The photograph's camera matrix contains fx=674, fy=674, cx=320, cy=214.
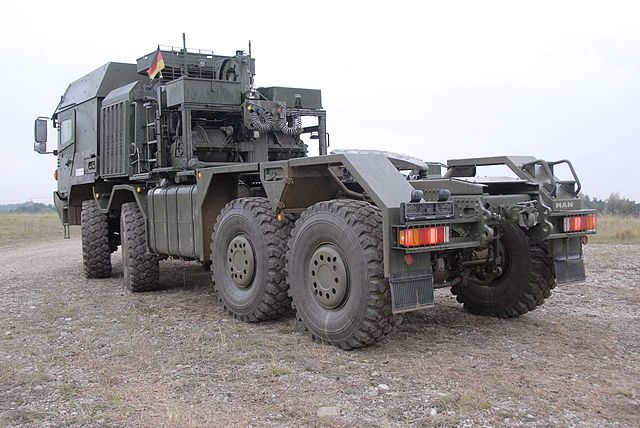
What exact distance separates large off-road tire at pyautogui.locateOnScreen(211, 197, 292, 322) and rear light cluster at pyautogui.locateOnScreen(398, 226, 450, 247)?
1766 mm

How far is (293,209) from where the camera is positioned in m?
6.35

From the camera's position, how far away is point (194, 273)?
35.3 feet

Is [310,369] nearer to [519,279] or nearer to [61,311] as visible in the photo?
[519,279]

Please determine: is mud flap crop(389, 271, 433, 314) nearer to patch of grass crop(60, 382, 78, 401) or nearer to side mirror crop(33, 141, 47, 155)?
patch of grass crop(60, 382, 78, 401)

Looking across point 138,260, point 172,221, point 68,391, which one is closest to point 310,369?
point 68,391

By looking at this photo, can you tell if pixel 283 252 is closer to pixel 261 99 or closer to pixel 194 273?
pixel 261 99

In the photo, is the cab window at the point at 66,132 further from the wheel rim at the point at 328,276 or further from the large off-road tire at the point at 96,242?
the wheel rim at the point at 328,276

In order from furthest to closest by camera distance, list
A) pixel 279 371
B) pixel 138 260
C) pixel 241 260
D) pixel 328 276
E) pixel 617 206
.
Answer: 1. pixel 617 206
2. pixel 138 260
3. pixel 241 260
4. pixel 328 276
5. pixel 279 371

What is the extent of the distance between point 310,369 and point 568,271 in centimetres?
264

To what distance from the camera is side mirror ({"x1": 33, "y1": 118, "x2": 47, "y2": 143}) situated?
11.5 meters

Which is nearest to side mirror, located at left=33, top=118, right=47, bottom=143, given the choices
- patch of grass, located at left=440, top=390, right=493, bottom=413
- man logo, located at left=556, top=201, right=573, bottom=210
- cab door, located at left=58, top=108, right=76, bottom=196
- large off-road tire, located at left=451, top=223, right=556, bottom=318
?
cab door, located at left=58, top=108, right=76, bottom=196

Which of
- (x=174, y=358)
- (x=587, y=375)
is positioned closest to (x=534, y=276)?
(x=587, y=375)

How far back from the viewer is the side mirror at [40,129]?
1154cm

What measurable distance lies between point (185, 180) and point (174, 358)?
340 cm
